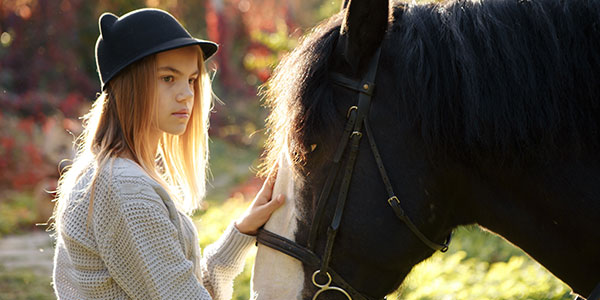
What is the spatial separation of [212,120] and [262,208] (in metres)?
13.8

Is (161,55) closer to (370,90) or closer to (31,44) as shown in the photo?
(370,90)

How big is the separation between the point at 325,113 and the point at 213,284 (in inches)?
33.5

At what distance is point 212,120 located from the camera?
15.3 meters

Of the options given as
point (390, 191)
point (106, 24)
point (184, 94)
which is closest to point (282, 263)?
point (390, 191)

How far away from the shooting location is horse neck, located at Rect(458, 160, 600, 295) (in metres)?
1.41

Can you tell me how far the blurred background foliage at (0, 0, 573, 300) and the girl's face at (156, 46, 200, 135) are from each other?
2.70ft

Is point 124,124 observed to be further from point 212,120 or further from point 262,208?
point 212,120

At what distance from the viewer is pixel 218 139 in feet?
48.0

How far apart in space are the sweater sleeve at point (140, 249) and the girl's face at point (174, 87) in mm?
282

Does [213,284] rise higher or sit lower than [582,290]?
lower

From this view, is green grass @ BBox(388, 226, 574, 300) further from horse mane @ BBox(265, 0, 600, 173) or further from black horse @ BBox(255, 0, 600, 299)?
horse mane @ BBox(265, 0, 600, 173)

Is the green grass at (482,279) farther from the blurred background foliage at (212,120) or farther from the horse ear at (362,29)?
the horse ear at (362,29)

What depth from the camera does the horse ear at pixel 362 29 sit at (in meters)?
1.48

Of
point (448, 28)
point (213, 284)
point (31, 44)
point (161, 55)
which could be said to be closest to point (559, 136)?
point (448, 28)
